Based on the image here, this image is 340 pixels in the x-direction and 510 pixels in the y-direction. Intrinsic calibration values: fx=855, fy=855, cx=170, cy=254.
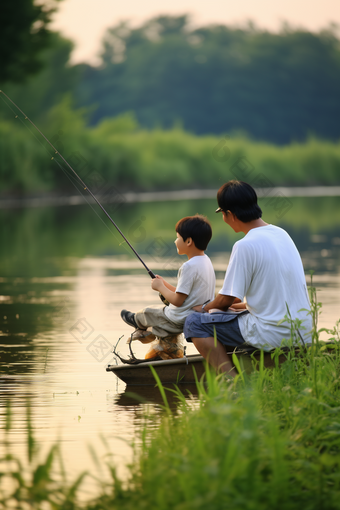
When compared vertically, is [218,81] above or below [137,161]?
above

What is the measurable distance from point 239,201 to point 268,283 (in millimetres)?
513

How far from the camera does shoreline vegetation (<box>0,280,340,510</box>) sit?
10.2 ft

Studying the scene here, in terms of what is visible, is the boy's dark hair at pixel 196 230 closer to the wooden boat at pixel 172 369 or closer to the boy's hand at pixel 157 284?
the boy's hand at pixel 157 284

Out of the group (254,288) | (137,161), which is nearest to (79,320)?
(254,288)

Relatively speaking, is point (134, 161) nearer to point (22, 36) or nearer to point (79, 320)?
point (22, 36)

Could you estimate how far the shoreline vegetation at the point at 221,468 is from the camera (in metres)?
3.11

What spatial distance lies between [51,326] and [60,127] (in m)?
51.3

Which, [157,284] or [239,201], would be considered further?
[157,284]

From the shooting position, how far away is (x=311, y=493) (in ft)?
11.0

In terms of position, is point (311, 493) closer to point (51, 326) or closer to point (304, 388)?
point (304, 388)

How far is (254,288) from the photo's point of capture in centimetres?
494

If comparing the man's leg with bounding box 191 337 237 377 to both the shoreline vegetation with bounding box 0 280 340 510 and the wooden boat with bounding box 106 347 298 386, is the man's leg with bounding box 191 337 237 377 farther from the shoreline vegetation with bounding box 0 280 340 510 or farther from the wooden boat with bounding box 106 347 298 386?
the shoreline vegetation with bounding box 0 280 340 510

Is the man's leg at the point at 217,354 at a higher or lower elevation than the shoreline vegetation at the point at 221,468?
higher

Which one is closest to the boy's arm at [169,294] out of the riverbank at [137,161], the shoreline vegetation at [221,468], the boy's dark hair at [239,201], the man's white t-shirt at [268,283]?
the man's white t-shirt at [268,283]
